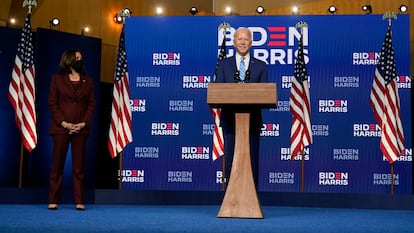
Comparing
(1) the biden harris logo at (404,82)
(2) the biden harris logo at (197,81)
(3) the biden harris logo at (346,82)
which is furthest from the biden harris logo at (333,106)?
(2) the biden harris logo at (197,81)

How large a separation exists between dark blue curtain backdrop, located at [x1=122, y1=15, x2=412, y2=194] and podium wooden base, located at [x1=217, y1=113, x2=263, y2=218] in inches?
155

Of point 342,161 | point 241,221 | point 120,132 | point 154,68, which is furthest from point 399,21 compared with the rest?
point 241,221

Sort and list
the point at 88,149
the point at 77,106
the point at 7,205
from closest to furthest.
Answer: the point at 77,106, the point at 7,205, the point at 88,149

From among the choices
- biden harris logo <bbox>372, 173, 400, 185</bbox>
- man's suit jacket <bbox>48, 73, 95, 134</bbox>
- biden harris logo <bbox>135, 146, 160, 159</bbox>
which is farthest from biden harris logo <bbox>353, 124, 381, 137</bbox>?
man's suit jacket <bbox>48, 73, 95, 134</bbox>

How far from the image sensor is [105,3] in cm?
1082

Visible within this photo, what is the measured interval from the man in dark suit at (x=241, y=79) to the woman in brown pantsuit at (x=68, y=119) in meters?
1.30

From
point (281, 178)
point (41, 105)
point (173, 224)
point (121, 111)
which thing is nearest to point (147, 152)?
point (121, 111)

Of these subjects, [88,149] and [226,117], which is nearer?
[226,117]

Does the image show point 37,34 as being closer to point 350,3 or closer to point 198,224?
point 198,224

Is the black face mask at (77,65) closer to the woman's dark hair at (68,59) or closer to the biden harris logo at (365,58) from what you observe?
the woman's dark hair at (68,59)

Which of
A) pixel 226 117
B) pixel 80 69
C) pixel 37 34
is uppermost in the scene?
pixel 37 34

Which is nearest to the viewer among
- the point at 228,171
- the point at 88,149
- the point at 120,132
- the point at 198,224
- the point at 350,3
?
the point at 198,224

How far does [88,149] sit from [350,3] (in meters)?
5.52

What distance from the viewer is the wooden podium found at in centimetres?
408
